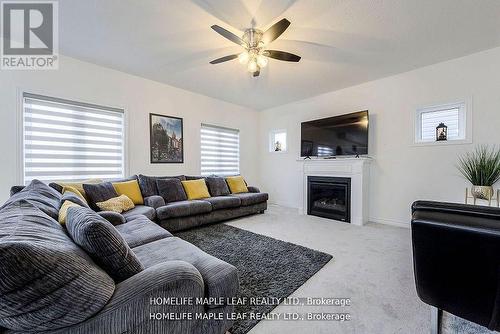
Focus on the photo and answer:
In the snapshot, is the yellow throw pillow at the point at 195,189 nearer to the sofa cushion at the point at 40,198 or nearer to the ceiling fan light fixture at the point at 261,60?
the sofa cushion at the point at 40,198

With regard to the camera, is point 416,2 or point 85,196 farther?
point 85,196

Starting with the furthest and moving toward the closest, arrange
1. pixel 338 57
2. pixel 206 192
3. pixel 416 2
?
pixel 206 192 → pixel 338 57 → pixel 416 2

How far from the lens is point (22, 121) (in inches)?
113

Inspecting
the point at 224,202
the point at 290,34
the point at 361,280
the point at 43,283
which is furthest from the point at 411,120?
the point at 43,283

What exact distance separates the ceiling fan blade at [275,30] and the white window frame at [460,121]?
2.88m

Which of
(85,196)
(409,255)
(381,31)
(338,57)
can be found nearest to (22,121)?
(85,196)

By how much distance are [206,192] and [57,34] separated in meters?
2.96

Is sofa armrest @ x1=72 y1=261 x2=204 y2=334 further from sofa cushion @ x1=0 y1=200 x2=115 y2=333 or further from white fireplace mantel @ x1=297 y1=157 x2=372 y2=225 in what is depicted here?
white fireplace mantel @ x1=297 y1=157 x2=372 y2=225

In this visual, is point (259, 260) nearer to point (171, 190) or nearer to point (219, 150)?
point (171, 190)

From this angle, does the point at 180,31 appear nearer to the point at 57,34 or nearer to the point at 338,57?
the point at 57,34

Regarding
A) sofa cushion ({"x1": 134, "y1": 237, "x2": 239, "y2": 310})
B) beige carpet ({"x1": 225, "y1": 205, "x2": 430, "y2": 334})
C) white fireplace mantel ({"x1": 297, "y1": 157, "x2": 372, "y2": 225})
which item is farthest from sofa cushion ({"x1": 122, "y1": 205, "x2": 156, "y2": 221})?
white fireplace mantel ({"x1": 297, "y1": 157, "x2": 372, "y2": 225})

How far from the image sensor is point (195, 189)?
12.8 feet

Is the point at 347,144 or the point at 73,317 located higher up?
the point at 347,144

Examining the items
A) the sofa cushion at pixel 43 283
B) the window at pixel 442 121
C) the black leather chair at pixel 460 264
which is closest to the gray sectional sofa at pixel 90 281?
the sofa cushion at pixel 43 283
